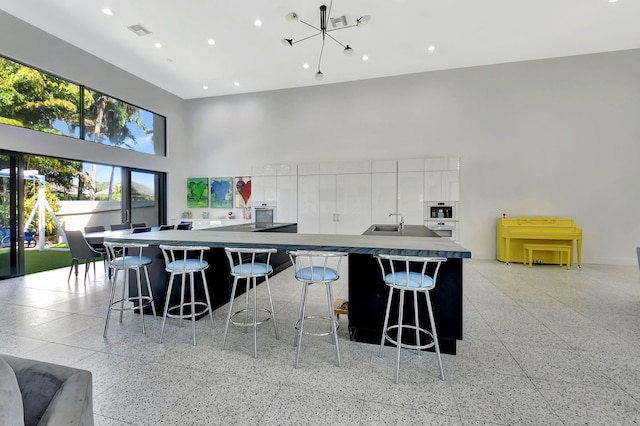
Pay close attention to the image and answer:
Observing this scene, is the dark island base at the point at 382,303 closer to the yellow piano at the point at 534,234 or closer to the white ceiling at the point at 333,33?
the white ceiling at the point at 333,33

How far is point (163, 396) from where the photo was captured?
1904 mm

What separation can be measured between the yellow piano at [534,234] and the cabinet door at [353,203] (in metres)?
2.82

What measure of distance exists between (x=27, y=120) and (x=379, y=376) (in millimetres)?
6748

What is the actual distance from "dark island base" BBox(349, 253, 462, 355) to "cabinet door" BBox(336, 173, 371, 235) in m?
3.97

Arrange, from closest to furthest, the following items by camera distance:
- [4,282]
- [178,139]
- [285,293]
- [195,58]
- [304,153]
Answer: [285,293]
[4,282]
[195,58]
[304,153]
[178,139]

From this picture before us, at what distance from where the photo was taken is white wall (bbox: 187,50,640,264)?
5.73m

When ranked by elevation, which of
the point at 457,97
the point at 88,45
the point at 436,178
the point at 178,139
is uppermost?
the point at 88,45

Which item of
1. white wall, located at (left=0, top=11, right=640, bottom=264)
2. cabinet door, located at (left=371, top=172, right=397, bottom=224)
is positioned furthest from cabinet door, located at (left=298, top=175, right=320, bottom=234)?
cabinet door, located at (left=371, top=172, right=397, bottom=224)

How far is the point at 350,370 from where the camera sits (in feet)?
7.21

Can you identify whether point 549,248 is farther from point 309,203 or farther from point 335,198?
point 309,203

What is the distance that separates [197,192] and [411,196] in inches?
231

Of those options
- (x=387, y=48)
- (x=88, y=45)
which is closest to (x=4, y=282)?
(x=88, y=45)

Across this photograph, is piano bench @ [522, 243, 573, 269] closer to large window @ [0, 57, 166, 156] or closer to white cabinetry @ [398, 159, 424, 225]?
white cabinetry @ [398, 159, 424, 225]

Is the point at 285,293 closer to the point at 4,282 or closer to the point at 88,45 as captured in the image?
the point at 4,282
